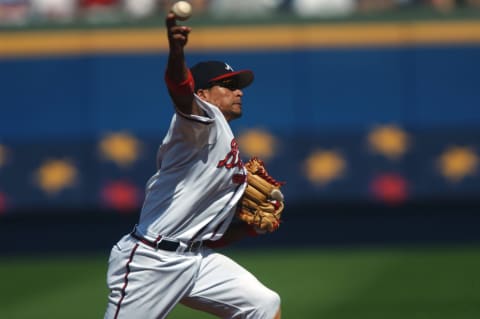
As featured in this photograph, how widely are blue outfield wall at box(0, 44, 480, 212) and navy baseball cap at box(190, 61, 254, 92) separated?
6.86 m

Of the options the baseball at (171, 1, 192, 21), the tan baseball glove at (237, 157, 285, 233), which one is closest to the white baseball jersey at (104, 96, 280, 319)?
the tan baseball glove at (237, 157, 285, 233)

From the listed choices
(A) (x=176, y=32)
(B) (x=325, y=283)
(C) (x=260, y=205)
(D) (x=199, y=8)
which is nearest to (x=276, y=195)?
(C) (x=260, y=205)

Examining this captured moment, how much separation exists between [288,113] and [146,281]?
7575 millimetres

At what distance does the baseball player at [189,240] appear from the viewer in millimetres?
5652

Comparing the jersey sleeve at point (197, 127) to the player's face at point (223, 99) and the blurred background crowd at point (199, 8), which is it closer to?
the player's face at point (223, 99)

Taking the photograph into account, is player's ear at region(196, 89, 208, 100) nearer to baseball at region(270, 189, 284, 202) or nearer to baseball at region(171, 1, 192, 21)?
baseball at region(270, 189, 284, 202)

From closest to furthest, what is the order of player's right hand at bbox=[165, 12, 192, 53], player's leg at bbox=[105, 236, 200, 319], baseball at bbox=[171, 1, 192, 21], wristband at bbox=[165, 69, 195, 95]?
baseball at bbox=[171, 1, 192, 21], player's right hand at bbox=[165, 12, 192, 53], wristband at bbox=[165, 69, 195, 95], player's leg at bbox=[105, 236, 200, 319]

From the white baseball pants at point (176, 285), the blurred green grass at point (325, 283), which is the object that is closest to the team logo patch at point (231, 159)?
the white baseball pants at point (176, 285)

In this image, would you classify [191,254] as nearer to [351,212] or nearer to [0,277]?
[0,277]

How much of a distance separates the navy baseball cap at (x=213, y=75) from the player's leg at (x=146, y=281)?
102 centimetres

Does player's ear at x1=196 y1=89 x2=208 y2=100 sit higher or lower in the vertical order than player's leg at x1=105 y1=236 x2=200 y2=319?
higher

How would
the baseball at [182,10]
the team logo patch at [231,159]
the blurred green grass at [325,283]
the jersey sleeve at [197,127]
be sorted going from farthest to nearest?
the blurred green grass at [325,283]
the team logo patch at [231,159]
the jersey sleeve at [197,127]
the baseball at [182,10]

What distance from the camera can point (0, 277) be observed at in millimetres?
11719

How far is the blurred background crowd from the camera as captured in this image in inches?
515
